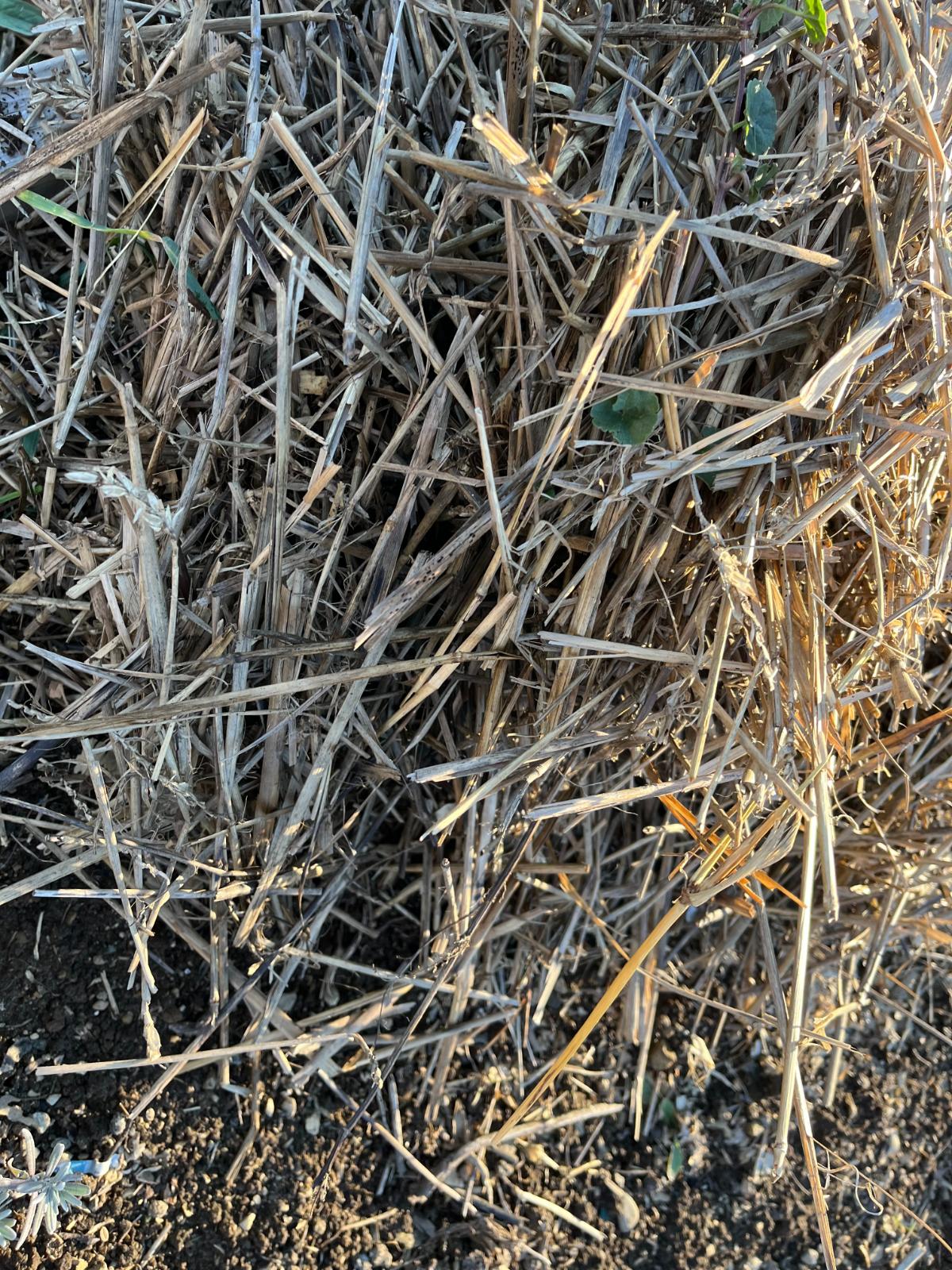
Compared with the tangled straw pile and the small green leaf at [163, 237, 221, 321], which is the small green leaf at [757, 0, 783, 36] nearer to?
the tangled straw pile

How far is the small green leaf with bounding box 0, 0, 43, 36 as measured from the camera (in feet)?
3.66

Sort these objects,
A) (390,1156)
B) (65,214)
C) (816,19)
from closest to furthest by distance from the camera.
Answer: (816,19)
(65,214)
(390,1156)

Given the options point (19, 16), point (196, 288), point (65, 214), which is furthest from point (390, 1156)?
point (19, 16)

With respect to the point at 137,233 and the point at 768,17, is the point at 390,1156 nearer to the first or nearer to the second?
the point at 137,233

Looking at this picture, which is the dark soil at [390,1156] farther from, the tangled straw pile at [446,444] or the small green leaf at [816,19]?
the small green leaf at [816,19]

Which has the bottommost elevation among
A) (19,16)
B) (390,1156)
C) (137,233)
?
(390,1156)

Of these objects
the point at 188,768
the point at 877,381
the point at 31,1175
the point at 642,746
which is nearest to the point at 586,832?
the point at 642,746

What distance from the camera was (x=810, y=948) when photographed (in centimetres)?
153

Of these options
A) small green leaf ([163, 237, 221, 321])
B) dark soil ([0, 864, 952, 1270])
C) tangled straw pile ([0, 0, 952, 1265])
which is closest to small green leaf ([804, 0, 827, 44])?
tangled straw pile ([0, 0, 952, 1265])

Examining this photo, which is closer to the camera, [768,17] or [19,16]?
[768,17]

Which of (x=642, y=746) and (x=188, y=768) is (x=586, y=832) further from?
(x=188, y=768)

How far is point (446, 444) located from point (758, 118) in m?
0.49

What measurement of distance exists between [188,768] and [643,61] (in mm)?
986

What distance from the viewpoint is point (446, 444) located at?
1.10 meters
